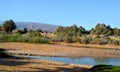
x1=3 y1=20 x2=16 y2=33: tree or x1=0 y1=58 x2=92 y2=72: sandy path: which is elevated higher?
x1=3 y1=20 x2=16 y2=33: tree

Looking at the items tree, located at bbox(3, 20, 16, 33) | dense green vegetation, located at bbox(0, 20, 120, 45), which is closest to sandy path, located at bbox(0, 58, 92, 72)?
dense green vegetation, located at bbox(0, 20, 120, 45)

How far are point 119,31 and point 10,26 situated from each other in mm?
32990

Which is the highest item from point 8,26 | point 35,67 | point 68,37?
point 8,26

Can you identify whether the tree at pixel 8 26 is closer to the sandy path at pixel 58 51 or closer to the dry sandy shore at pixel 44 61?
the dry sandy shore at pixel 44 61

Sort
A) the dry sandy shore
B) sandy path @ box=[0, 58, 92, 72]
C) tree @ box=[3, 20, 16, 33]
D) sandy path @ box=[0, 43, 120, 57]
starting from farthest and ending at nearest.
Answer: tree @ box=[3, 20, 16, 33]
sandy path @ box=[0, 43, 120, 57]
the dry sandy shore
sandy path @ box=[0, 58, 92, 72]

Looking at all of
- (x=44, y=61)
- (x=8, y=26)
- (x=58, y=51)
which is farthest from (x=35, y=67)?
(x=8, y=26)

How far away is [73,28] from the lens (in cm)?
10256

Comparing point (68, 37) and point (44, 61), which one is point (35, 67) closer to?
point (44, 61)

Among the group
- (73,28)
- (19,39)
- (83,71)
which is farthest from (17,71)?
(73,28)

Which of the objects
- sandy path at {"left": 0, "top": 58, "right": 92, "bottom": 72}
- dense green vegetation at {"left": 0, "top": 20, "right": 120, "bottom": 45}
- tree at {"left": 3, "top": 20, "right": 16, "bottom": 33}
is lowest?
sandy path at {"left": 0, "top": 58, "right": 92, "bottom": 72}

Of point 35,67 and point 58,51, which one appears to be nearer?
point 35,67

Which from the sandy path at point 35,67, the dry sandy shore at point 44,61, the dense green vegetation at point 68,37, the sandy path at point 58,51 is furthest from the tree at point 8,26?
the sandy path at point 35,67

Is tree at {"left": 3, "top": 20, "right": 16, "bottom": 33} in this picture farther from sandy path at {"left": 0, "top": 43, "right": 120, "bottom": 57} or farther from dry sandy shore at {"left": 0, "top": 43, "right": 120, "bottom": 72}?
sandy path at {"left": 0, "top": 43, "right": 120, "bottom": 57}

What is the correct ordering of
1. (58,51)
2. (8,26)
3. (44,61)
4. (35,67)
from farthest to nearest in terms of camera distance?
(8,26) < (58,51) < (44,61) < (35,67)
